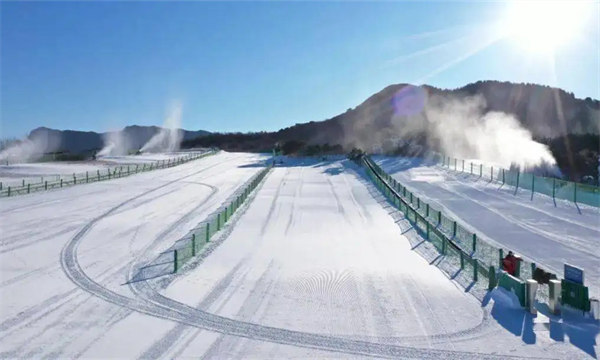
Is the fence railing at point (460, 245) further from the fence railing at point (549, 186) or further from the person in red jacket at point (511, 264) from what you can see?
the fence railing at point (549, 186)

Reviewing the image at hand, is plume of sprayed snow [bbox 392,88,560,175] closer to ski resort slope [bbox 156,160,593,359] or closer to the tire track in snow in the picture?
ski resort slope [bbox 156,160,593,359]

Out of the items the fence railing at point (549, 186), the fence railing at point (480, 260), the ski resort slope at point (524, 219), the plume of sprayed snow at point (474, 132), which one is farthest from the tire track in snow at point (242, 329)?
the plume of sprayed snow at point (474, 132)

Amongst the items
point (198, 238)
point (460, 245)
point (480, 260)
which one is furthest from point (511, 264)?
point (198, 238)

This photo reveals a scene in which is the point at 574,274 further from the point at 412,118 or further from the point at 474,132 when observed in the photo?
the point at 412,118

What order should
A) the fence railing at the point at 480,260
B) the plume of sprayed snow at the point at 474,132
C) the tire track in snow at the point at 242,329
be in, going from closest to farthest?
the tire track in snow at the point at 242,329 < the fence railing at the point at 480,260 < the plume of sprayed snow at the point at 474,132

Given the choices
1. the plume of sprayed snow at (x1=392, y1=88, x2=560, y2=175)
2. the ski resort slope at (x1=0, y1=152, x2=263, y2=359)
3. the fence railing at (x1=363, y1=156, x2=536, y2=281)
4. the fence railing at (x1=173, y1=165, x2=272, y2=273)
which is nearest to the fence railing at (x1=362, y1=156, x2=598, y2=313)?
the fence railing at (x1=363, y1=156, x2=536, y2=281)

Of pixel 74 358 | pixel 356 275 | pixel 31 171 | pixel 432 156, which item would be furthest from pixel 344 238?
pixel 31 171
